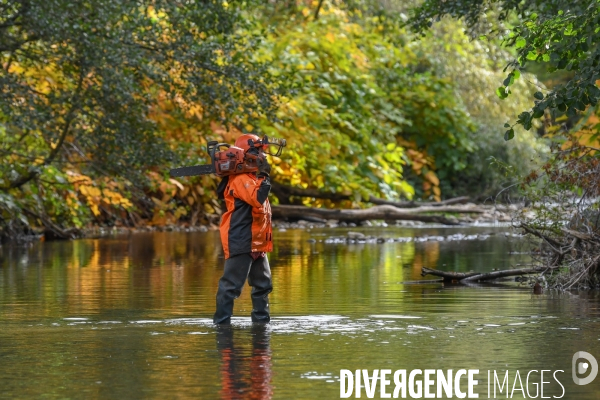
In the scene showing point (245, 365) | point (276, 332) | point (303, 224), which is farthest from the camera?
point (303, 224)

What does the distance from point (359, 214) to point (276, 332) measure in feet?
72.0

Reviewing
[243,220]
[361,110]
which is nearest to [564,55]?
[243,220]

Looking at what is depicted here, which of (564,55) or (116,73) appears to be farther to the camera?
(116,73)

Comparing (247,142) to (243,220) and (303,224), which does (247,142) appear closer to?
(243,220)

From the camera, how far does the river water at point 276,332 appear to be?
748 centimetres

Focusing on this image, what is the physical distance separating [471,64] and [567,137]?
2780 centimetres

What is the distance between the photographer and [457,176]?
41.9 meters

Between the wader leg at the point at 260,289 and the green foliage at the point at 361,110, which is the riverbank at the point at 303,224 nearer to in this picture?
the green foliage at the point at 361,110

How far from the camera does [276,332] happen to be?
32.0 feet

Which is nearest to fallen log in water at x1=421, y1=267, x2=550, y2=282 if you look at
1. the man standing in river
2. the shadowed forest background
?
the shadowed forest background

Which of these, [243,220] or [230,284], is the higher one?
[243,220]

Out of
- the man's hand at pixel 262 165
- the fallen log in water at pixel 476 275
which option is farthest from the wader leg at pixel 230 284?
the fallen log in water at pixel 476 275

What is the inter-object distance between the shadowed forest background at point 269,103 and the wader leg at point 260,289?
7.12 ft

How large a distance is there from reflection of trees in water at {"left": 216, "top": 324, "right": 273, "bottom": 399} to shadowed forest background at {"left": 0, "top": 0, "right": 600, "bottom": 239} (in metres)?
2.52
